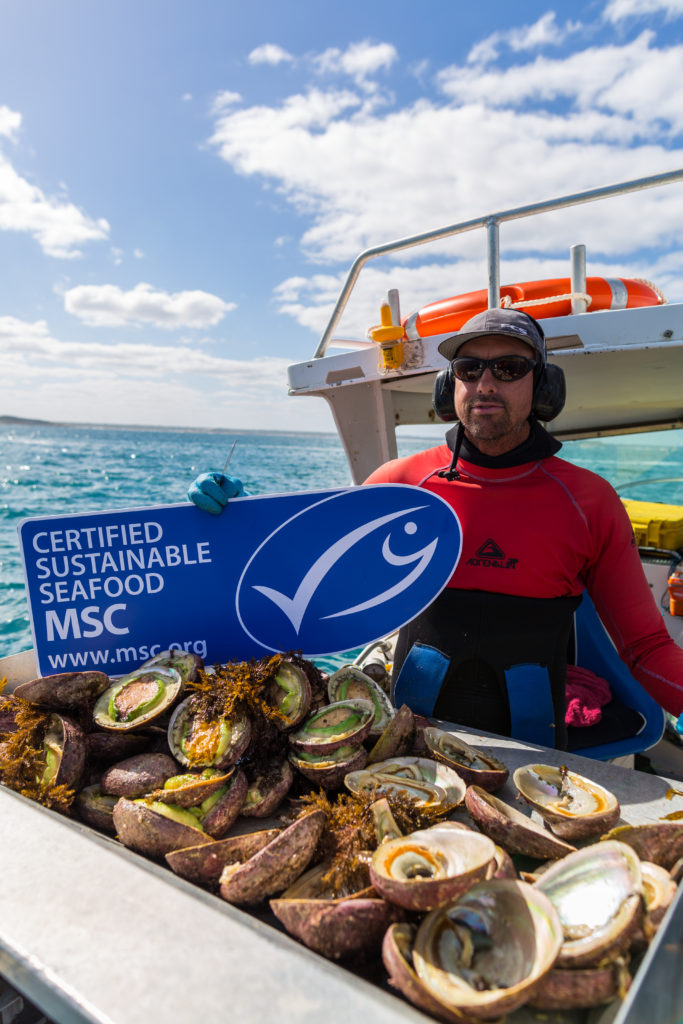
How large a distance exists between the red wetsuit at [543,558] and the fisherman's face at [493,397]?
16 centimetres

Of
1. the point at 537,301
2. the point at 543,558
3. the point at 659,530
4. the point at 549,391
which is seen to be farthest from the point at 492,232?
the point at 659,530

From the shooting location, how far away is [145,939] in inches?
33.9

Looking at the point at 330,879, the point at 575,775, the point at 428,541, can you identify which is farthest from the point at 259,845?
the point at 428,541

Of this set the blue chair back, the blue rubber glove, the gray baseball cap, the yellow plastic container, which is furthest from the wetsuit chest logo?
the yellow plastic container

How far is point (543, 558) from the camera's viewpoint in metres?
2.32

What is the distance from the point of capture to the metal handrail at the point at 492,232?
296 cm

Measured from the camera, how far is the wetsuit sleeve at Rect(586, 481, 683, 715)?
2.11 meters

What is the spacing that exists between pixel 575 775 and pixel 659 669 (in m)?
0.90

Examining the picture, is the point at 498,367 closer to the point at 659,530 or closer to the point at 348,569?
the point at 348,569

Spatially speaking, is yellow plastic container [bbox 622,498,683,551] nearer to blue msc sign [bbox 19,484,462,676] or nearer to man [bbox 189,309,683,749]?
man [bbox 189,309,683,749]

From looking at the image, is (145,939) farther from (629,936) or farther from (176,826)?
(629,936)

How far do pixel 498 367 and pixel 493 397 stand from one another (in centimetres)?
12

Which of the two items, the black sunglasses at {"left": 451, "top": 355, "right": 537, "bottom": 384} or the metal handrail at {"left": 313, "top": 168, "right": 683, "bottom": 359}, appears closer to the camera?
the black sunglasses at {"left": 451, "top": 355, "right": 537, "bottom": 384}

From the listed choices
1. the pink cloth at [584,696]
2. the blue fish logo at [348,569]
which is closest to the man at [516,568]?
the blue fish logo at [348,569]
